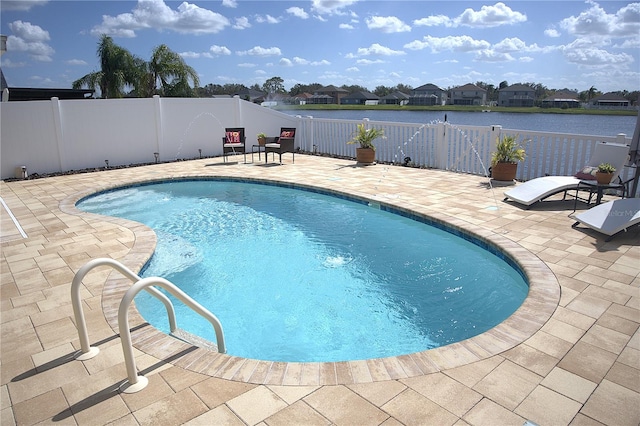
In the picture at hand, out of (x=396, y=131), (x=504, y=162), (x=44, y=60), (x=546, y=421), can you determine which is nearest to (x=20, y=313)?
(x=546, y=421)

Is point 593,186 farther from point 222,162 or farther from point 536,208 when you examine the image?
point 222,162

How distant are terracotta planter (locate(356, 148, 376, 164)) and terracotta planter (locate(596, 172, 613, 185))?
5.25m

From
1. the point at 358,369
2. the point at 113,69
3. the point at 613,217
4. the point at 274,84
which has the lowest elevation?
the point at 358,369

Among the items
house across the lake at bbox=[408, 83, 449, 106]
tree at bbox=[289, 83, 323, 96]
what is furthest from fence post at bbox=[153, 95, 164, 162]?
tree at bbox=[289, 83, 323, 96]

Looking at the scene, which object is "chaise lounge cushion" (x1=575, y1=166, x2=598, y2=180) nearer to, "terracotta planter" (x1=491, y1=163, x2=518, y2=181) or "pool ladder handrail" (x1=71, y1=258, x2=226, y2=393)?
"terracotta planter" (x1=491, y1=163, x2=518, y2=181)

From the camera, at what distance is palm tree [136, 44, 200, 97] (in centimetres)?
2106

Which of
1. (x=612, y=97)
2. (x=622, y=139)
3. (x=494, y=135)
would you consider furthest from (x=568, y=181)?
(x=612, y=97)

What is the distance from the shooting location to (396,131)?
33.0 feet

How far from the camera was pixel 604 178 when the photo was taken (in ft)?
19.5

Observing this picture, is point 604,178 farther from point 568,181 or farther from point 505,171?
point 505,171

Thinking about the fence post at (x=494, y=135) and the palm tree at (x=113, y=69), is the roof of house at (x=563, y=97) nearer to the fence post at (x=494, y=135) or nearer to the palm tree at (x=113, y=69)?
the fence post at (x=494, y=135)

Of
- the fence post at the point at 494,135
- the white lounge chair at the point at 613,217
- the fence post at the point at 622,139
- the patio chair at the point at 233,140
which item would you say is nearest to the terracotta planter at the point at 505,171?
the fence post at the point at 494,135

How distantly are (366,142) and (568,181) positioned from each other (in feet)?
16.7

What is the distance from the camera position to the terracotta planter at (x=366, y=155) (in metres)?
10.3
